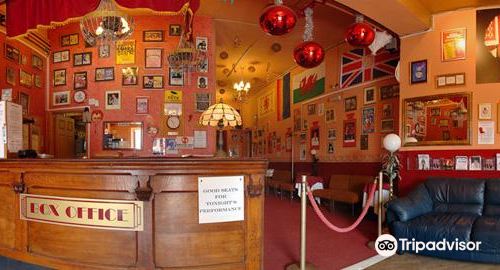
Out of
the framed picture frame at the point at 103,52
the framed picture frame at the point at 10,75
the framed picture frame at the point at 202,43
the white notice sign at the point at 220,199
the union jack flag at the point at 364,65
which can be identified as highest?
the framed picture frame at the point at 202,43

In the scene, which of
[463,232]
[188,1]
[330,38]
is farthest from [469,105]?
[188,1]

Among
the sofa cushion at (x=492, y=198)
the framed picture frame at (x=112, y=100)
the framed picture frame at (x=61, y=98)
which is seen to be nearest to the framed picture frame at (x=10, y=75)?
the framed picture frame at (x=61, y=98)

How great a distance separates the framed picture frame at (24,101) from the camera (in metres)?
6.28

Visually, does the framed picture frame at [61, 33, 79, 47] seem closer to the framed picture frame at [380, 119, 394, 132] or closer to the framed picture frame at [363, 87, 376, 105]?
the framed picture frame at [363, 87, 376, 105]

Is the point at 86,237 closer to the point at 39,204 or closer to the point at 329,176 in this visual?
the point at 39,204

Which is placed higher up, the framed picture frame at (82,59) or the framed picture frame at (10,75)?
the framed picture frame at (82,59)

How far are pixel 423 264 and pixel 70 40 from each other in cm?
739

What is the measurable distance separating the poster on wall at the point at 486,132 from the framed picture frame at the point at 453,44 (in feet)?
3.21

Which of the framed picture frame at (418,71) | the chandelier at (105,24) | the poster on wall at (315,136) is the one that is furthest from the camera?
the poster on wall at (315,136)

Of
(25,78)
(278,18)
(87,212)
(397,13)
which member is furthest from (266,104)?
(87,212)

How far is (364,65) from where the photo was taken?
7.11 m

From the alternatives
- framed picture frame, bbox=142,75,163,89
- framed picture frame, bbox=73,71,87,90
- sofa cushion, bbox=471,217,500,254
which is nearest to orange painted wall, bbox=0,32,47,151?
framed picture frame, bbox=73,71,87,90

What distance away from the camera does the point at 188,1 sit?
330cm

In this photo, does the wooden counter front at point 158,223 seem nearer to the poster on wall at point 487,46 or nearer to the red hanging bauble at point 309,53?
the red hanging bauble at point 309,53
